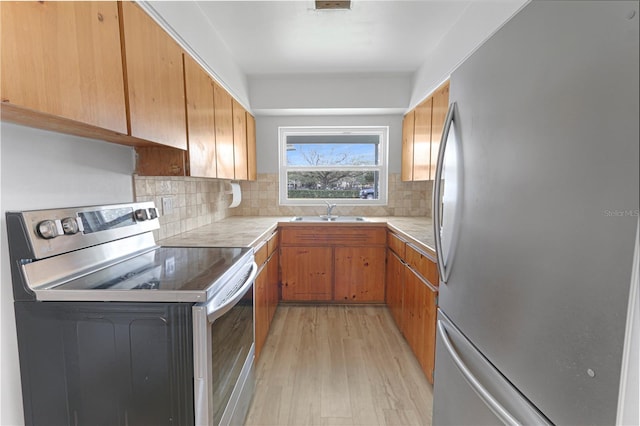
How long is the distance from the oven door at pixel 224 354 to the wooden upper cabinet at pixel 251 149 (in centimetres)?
173

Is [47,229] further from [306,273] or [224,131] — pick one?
[306,273]

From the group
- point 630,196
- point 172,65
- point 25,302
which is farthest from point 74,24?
point 630,196

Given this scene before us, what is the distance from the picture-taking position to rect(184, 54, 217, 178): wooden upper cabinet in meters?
1.59

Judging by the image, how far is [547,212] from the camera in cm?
66

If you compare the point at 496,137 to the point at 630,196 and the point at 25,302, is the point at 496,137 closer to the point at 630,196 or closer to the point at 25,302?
the point at 630,196

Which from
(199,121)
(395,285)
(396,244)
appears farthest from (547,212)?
(395,285)

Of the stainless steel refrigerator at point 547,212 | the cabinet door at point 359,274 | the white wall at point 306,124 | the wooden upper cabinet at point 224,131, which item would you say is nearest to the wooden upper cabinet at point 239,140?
the wooden upper cabinet at point 224,131

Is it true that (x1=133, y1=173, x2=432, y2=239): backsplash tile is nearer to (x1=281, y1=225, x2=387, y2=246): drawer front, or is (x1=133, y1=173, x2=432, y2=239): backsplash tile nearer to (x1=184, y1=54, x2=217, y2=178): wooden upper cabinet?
(x1=184, y1=54, x2=217, y2=178): wooden upper cabinet

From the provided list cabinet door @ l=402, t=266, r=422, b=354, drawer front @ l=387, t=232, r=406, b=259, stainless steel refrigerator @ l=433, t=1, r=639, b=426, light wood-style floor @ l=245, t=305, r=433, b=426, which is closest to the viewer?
stainless steel refrigerator @ l=433, t=1, r=639, b=426

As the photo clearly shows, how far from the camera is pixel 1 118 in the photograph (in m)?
0.87

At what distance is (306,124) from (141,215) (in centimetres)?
232

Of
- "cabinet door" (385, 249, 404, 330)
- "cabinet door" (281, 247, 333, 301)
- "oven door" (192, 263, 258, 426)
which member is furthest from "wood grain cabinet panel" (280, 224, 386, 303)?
"oven door" (192, 263, 258, 426)

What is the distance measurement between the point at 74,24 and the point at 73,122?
0.29 m

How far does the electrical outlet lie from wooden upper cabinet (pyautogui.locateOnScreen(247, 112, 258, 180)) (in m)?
1.12
